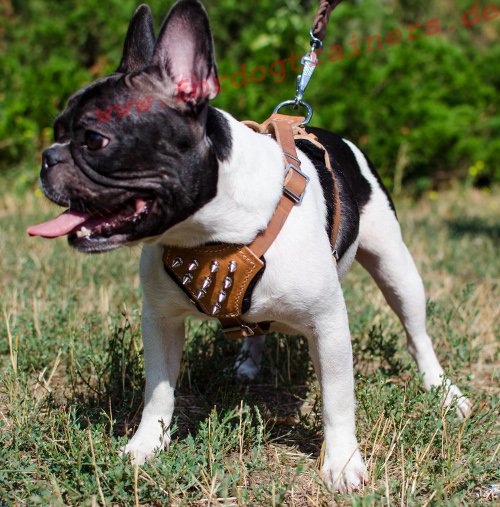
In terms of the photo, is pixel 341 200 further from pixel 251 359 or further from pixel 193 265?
pixel 251 359

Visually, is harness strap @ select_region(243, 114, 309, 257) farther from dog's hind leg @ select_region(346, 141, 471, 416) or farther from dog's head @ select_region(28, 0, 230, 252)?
dog's hind leg @ select_region(346, 141, 471, 416)

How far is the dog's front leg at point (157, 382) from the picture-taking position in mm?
2648

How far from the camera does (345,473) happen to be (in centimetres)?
250

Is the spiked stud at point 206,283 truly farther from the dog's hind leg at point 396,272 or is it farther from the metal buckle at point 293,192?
the dog's hind leg at point 396,272

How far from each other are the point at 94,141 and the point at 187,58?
380 millimetres

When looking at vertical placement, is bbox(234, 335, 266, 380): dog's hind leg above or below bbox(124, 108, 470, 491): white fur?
below

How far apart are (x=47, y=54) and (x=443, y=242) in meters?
4.75

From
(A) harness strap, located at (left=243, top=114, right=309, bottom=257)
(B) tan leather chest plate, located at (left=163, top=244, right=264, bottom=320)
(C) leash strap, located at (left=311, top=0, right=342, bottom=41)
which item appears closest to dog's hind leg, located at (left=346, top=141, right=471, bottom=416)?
(C) leash strap, located at (left=311, top=0, right=342, bottom=41)

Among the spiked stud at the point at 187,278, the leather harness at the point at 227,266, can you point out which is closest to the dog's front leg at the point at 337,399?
the leather harness at the point at 227,266

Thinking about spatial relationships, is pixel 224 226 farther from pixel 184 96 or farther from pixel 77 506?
pixel 77 506

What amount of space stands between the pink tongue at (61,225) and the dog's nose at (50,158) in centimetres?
16

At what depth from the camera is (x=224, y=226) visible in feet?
7.64

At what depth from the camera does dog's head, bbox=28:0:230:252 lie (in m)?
2.10

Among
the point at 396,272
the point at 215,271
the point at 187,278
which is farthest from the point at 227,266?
the point at 396,272
